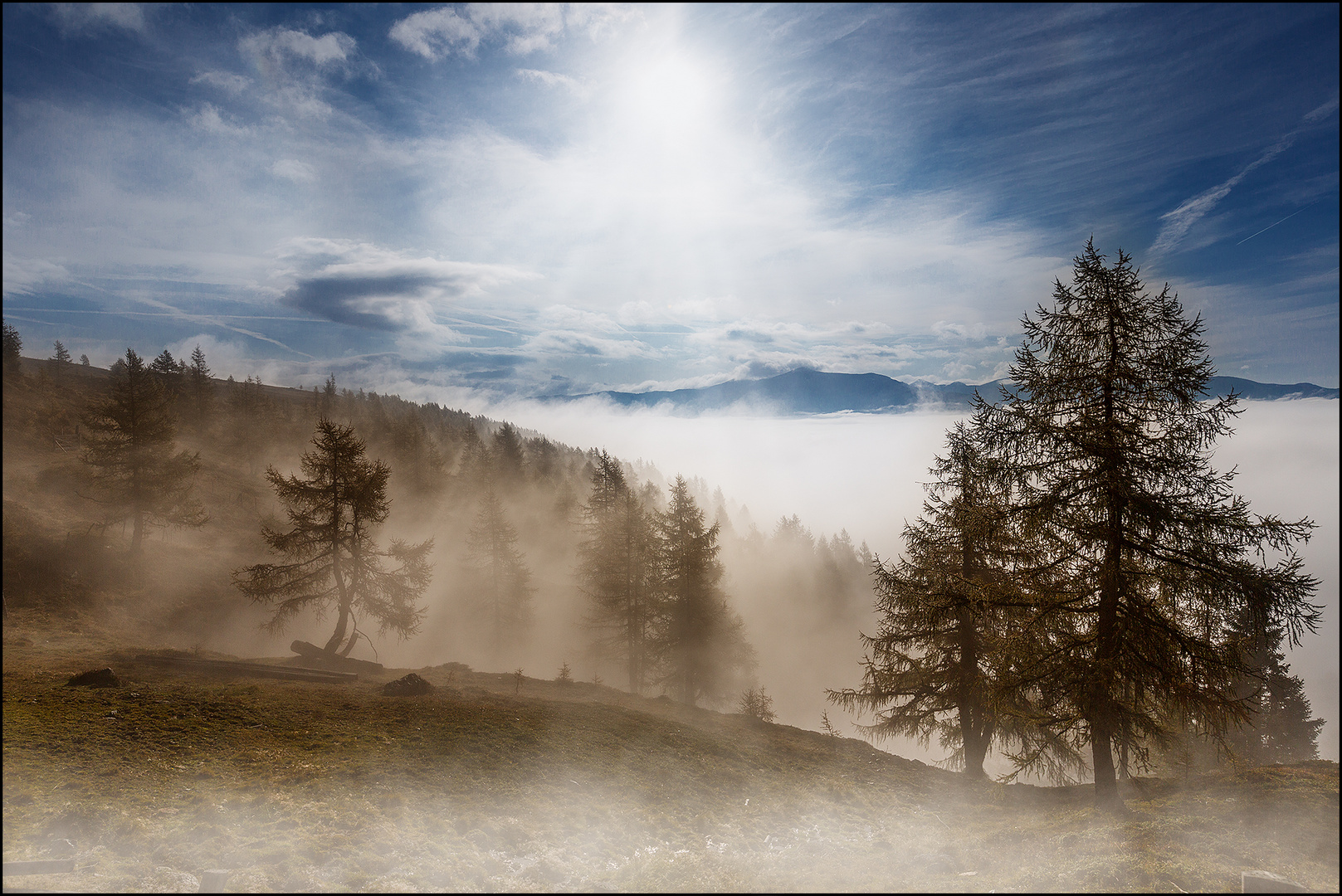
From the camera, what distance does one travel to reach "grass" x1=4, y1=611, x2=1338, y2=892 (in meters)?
7.08

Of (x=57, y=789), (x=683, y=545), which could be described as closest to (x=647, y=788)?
(x=57, y=789)

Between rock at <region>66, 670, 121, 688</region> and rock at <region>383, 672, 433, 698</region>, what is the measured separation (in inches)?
238

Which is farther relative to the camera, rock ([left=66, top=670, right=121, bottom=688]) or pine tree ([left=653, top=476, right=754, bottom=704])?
pine tree ([left=653, top=476, right=754, bottom=704])

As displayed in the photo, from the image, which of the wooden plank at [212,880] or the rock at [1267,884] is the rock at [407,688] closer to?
the wooden plank at [212,880]

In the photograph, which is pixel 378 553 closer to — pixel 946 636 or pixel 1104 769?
pixel 946 636

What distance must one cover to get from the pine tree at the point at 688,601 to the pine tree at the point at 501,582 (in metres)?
15.0

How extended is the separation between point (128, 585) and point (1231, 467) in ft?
140

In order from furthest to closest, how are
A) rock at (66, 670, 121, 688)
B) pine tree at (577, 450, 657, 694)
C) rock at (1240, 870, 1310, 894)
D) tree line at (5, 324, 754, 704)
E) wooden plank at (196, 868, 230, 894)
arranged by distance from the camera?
pine tree at (577, 450, 657, 694), tree line at (5, 324, 754, 704), rock at (66, 670, 121, 688), rock at (1240, 870, 1310, 894), wooden plank at (196, 868, 230, 894)

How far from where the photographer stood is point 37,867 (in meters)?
6.00

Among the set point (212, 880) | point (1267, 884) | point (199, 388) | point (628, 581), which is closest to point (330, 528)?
point (628, 581)

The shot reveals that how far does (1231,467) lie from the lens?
9.34m

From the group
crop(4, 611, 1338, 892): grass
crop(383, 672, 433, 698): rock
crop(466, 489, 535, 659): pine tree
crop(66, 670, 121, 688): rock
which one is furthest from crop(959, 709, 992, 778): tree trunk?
crop(466, 489, 535, 659): pine tree

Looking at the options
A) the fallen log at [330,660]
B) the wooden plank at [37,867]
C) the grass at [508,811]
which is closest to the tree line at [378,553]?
the fallen log at [330,660]

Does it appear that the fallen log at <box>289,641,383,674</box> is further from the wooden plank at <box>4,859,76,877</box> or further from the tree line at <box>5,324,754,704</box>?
the wooden plank at <box>4,859,76,877</box>
